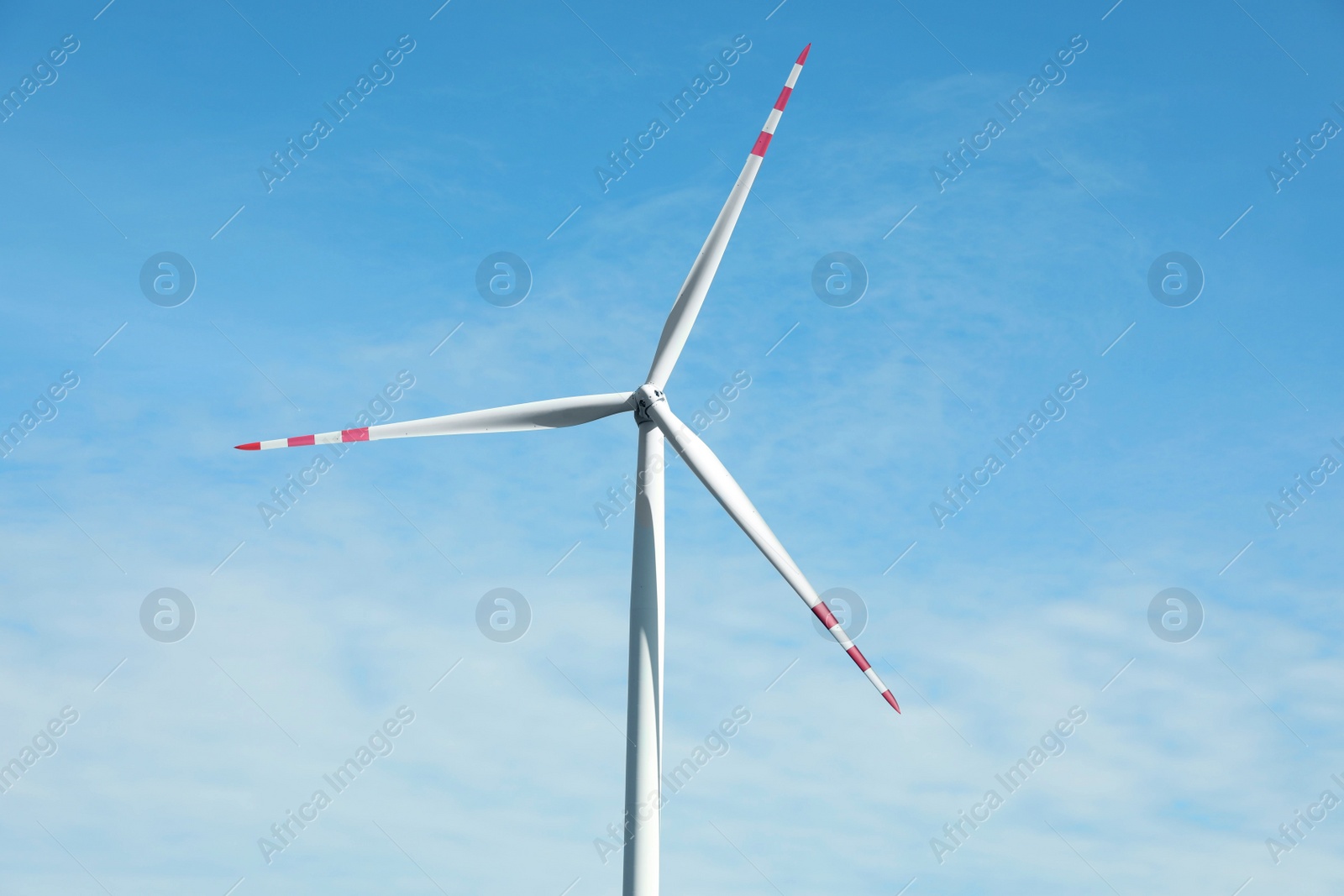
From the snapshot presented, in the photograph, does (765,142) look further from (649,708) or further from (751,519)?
(649,708)

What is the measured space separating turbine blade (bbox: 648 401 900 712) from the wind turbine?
2cm

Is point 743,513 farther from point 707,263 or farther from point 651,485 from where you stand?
point 707,263

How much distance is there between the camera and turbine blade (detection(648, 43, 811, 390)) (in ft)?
109

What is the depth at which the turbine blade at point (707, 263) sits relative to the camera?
3325 centimetres

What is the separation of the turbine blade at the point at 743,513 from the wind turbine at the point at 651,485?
0.8 inches

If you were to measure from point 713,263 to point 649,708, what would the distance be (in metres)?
11.6

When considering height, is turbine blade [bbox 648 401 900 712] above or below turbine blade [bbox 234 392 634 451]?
below

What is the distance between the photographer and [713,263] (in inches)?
1321

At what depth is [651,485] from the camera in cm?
3206

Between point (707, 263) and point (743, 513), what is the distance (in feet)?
22.0

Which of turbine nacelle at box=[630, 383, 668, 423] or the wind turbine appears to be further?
turbine nacelle at box=[630, 383, 668, 423]

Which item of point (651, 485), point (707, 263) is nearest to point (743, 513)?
point (651, 485)

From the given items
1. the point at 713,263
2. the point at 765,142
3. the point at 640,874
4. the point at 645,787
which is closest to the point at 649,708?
the point at 645,787

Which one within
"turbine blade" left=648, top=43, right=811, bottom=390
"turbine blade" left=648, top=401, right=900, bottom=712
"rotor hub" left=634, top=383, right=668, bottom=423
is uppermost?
"turbine blade" left=648, top=43, right=811, bottom=390
